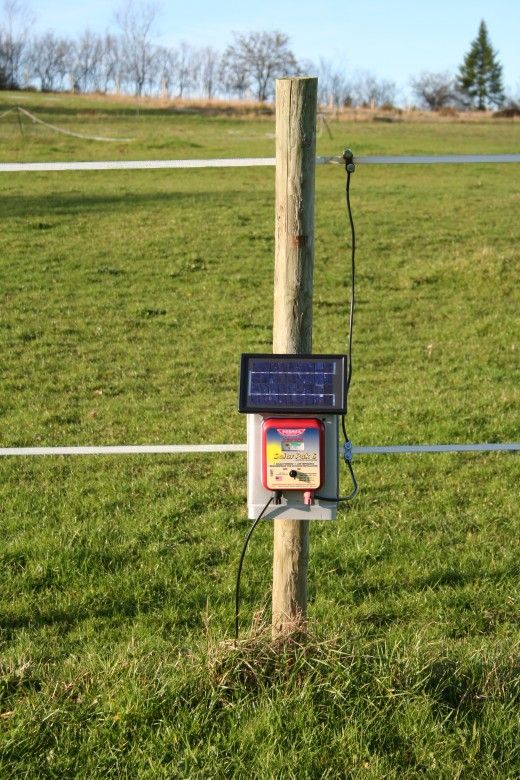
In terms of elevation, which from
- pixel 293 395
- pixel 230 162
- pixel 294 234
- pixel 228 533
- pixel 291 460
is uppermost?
pixel 230 162

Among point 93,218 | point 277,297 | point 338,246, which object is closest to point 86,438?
point 277,297

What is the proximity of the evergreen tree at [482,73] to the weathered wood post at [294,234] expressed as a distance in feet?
336

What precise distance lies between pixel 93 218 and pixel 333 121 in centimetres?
3913

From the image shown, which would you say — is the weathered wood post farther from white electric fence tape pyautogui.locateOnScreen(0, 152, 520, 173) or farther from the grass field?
the grass field

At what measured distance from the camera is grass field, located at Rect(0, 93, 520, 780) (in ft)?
10.4

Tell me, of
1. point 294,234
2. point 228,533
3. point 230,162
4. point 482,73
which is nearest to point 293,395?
point 294,234

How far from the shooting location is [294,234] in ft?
11.4

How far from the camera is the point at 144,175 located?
2512 centimetres

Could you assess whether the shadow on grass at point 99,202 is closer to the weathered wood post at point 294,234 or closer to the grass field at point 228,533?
the grass field at point 228,533

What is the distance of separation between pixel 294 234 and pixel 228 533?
91.0 inches

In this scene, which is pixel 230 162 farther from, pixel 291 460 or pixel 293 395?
pixel 291 460

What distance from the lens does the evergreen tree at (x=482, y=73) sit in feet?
328

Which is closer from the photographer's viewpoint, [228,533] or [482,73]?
[228,533]

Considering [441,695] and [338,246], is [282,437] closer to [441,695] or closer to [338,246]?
[441,695]
